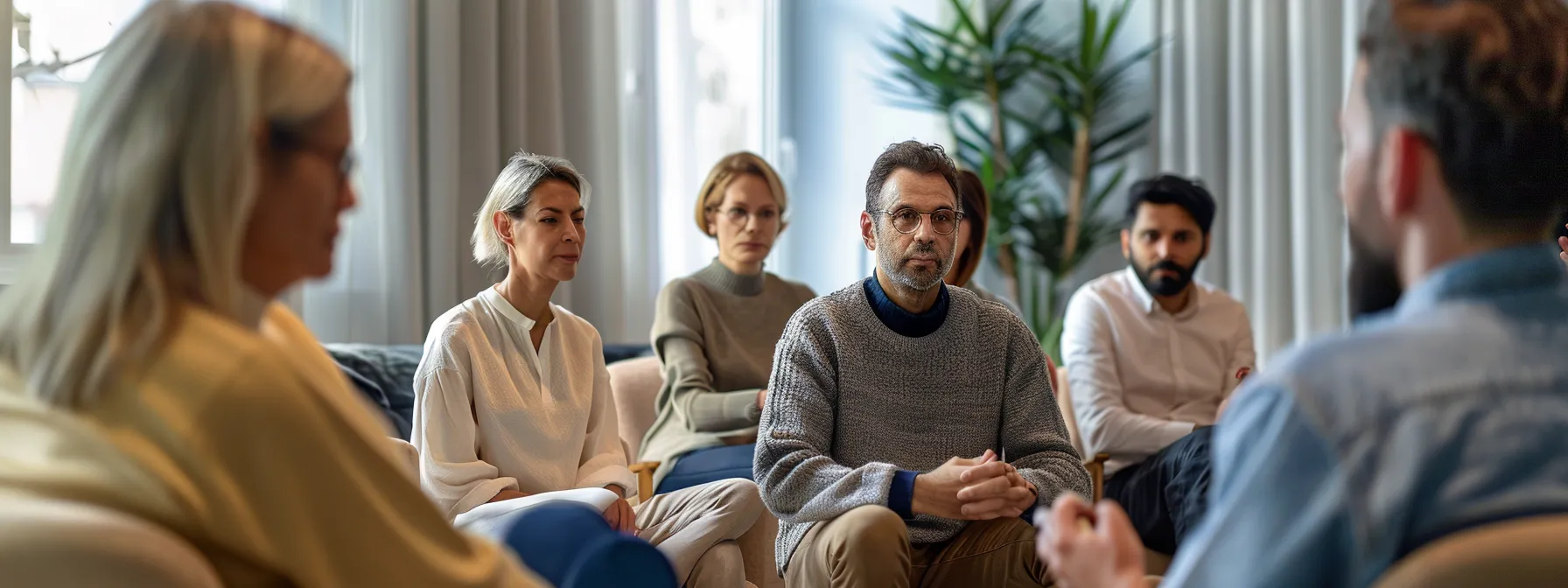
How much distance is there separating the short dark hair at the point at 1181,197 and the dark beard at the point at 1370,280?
256 centimetres

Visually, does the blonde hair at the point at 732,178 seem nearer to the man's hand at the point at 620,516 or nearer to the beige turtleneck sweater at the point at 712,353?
the beige turtleneck sweater at the point at 712,353

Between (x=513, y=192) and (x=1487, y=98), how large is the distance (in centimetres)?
205

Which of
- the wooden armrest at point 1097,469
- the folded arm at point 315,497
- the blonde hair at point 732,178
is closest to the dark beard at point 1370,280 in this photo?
the folded arm at point 315,497

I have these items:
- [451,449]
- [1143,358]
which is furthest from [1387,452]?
[1143,358]

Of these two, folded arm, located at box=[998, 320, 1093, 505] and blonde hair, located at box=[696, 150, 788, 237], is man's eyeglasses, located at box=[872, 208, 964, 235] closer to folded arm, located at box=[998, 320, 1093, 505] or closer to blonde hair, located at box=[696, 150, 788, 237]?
folded arm, located at box=[998, 320, 1093, 505]

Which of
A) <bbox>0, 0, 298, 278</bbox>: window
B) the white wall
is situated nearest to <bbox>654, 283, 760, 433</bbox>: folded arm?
<bbox>0, 0, 298, 278</bbox>: window

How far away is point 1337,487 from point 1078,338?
272 centimetres

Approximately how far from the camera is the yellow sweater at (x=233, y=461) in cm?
99

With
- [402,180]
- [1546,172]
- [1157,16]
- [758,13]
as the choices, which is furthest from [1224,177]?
[1546,172]

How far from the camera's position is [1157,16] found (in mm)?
5848

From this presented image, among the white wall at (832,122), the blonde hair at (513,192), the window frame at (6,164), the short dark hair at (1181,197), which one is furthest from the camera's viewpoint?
the white wall at (832,122)

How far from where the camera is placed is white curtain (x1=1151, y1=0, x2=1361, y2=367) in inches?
218

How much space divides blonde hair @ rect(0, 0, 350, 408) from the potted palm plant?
15.0 feet

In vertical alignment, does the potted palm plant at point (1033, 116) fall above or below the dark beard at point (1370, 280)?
above
